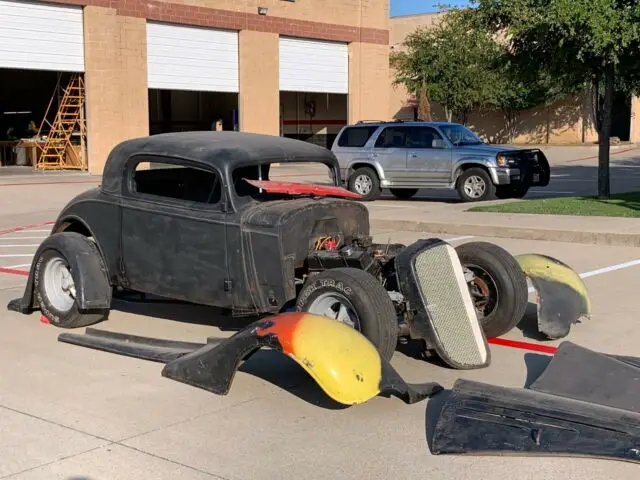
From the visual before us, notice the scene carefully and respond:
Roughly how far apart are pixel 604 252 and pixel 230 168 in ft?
22.2

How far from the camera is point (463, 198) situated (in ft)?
65.0

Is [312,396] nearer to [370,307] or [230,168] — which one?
[370,307]

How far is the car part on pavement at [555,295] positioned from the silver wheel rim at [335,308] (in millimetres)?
1879

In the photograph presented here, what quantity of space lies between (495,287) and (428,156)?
13177 mm

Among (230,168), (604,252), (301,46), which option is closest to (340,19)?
(301,46)

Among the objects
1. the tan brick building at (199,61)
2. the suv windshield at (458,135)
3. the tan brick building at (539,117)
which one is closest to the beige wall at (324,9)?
the tan brick building at (199,61)

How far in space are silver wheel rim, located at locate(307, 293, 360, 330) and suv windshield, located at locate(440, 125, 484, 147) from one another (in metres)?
14.3

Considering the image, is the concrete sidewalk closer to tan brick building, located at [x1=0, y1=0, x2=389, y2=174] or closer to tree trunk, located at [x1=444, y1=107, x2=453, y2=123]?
tan brick building, located at [x1=0, y1=0, x2=389, y2=174]

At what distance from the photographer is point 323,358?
5156mm

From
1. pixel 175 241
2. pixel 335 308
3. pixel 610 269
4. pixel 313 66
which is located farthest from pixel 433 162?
pixel 313 66

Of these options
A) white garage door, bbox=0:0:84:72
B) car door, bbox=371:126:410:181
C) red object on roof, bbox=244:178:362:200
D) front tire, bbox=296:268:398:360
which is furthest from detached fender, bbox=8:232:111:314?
white garage door, bbox=0:0:84:72

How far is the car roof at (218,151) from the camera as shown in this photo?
7.05m

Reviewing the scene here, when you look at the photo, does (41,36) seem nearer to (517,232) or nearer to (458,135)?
(458,135)

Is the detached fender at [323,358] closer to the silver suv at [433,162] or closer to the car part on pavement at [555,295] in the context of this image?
the car part on pavement at [555,295]
